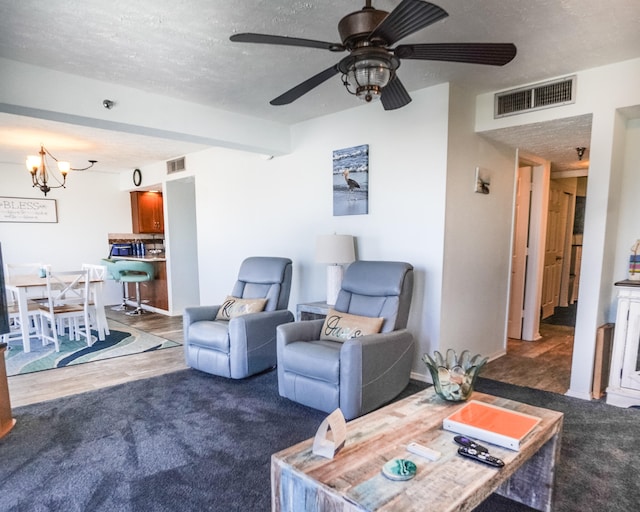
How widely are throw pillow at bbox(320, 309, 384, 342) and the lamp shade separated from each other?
50cm

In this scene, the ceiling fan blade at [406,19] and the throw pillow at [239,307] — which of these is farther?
the throw pillow at [239,307]

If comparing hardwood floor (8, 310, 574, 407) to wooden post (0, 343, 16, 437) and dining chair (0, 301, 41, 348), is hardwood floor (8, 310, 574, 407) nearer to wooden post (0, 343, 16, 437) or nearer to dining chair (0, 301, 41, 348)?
wooden post (0, 343, 16, 437)

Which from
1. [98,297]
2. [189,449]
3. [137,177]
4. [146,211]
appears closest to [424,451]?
[189,449]

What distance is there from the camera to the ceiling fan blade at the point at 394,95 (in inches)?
79.1

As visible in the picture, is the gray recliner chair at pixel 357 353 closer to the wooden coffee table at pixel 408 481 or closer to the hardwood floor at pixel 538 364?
the wooden coffee table at pixel 408 481

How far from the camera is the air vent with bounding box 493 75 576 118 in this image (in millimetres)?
2881

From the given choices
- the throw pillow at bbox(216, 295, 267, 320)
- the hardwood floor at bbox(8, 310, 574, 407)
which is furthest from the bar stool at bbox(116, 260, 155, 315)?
the throw pillow at bbox(216, 295, 267, 320)

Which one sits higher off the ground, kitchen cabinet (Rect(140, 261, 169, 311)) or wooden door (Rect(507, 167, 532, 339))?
wooden door (Rect(507, 167, 532, 339))

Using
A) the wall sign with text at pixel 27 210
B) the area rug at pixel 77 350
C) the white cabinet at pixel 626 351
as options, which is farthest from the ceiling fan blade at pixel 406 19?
the wall sign with text at pixel 27 210

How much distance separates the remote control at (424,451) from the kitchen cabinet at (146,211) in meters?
6.48

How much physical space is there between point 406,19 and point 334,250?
2.12 m

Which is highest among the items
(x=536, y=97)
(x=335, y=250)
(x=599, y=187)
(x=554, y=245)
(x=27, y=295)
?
(x=536, y=97)

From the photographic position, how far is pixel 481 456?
1353mm

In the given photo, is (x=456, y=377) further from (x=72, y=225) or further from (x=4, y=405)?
(x=72, y=225)
